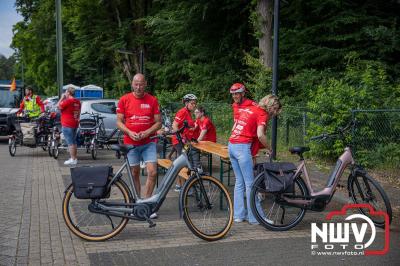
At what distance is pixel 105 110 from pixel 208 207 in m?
12.3

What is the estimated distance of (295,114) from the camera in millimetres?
14344

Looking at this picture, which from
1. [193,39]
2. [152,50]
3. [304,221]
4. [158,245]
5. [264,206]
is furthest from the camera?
[152,50]

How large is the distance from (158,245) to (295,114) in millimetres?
9140

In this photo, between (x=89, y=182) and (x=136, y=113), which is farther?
(x=136, y=113)

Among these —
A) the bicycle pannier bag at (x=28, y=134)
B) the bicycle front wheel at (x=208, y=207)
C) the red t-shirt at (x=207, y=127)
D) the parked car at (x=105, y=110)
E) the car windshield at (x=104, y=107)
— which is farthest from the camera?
the car windshield at (x=104, y=107)

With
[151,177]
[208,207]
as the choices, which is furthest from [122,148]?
[208,207]

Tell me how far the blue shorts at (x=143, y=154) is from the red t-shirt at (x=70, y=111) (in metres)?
6.01

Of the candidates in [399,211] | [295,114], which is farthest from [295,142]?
[399,211]

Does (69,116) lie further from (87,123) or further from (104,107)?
(104,107)

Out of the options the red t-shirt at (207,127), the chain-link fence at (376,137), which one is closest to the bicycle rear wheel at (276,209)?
the red t-shirt at (207,127)

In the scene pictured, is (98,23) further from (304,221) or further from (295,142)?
(304,221)

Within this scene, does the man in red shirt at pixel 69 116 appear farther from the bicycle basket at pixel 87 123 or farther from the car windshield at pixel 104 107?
the car windshield at pixel 104 107

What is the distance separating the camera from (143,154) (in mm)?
6945

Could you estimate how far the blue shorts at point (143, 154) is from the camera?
22.5ft
